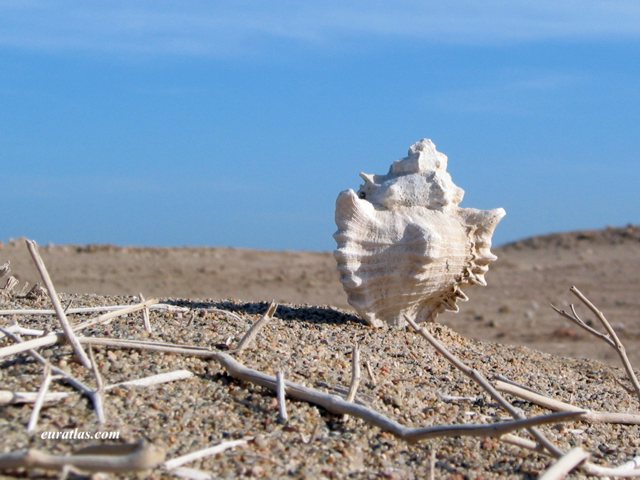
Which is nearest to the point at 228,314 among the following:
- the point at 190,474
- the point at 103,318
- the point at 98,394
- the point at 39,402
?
the point at 103,318

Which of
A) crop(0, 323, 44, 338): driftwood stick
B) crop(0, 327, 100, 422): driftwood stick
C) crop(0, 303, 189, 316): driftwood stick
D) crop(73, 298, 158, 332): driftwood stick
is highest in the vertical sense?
crop(0, 303, 189, 316): driftwood stick

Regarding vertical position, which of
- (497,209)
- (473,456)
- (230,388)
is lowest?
(473,456)

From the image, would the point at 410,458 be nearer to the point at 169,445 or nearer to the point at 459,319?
the point at 169,445

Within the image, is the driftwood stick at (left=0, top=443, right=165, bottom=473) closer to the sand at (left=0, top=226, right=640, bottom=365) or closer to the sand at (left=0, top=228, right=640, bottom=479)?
the sand at (left=0, top=228, right=640, bottom=479)

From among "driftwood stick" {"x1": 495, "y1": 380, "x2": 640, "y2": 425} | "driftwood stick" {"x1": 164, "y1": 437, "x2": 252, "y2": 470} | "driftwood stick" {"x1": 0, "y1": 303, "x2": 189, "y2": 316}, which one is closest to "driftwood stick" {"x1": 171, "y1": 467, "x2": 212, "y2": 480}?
"driftwood stick" {"x1": 164, "y1": 437, "x2": 252, "y2": 470}

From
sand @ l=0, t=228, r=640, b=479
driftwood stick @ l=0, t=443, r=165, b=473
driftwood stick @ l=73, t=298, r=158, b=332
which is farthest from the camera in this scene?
driftwood stick @ l=73, t=298, r=158, b=332

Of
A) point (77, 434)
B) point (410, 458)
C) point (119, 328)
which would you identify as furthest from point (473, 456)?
point (119, 328)
